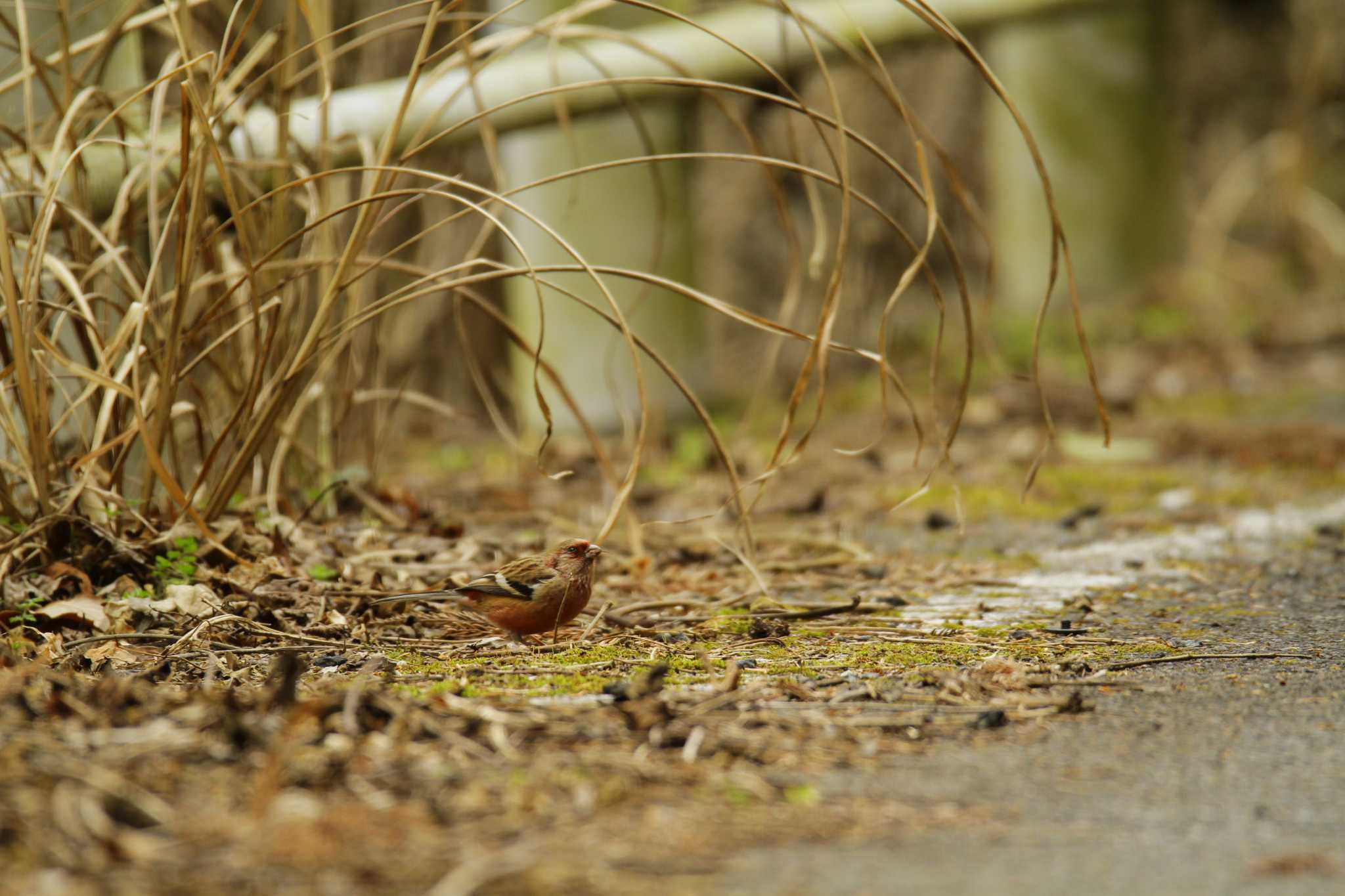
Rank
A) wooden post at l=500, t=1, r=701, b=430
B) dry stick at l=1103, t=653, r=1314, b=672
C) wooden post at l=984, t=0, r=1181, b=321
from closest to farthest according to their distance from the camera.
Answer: dry stick at l=1103, t=653, r=1314, b=672 < wooden post at l=500, t=1, r=701, b=430 < wooden post at l=984, t=0, r=1181, b=321

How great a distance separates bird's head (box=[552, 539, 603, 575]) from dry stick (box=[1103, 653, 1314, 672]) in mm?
888

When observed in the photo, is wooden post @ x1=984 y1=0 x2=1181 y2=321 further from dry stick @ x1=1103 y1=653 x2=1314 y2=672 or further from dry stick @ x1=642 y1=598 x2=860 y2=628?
dry stick @ x1=1103 y1=653 x2=1314 y2=672

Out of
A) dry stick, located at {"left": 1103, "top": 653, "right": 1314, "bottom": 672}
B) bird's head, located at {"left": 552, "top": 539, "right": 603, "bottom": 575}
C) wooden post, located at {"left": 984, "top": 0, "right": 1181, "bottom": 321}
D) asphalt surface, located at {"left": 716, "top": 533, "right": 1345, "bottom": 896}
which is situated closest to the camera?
asphalt surface, located at {"left": 716, "top": 533, "right": 1345, "bottom": 896}

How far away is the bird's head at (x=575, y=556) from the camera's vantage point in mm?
2510

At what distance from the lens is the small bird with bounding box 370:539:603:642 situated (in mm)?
2459

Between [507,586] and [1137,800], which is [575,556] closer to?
[507,586]

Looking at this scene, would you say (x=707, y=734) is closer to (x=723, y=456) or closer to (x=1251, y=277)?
(x=723, y=456)

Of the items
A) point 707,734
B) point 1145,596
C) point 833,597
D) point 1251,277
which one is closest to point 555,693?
point 707,734

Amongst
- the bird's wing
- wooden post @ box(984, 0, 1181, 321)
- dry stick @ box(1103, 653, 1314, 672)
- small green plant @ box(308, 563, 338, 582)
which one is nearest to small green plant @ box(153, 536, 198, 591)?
small green plant @ box(308, 563, 338, 582)

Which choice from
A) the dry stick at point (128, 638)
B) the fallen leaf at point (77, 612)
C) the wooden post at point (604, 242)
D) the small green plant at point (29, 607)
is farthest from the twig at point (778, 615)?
the wooden post at point (604, 242)

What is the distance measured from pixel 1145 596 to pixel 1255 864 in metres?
1.45

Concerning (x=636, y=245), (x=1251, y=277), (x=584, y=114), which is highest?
(x=584, y=114)

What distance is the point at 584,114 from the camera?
533cm

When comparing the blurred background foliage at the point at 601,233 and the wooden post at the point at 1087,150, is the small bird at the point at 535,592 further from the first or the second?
the wooden post at the point at 1087,150
